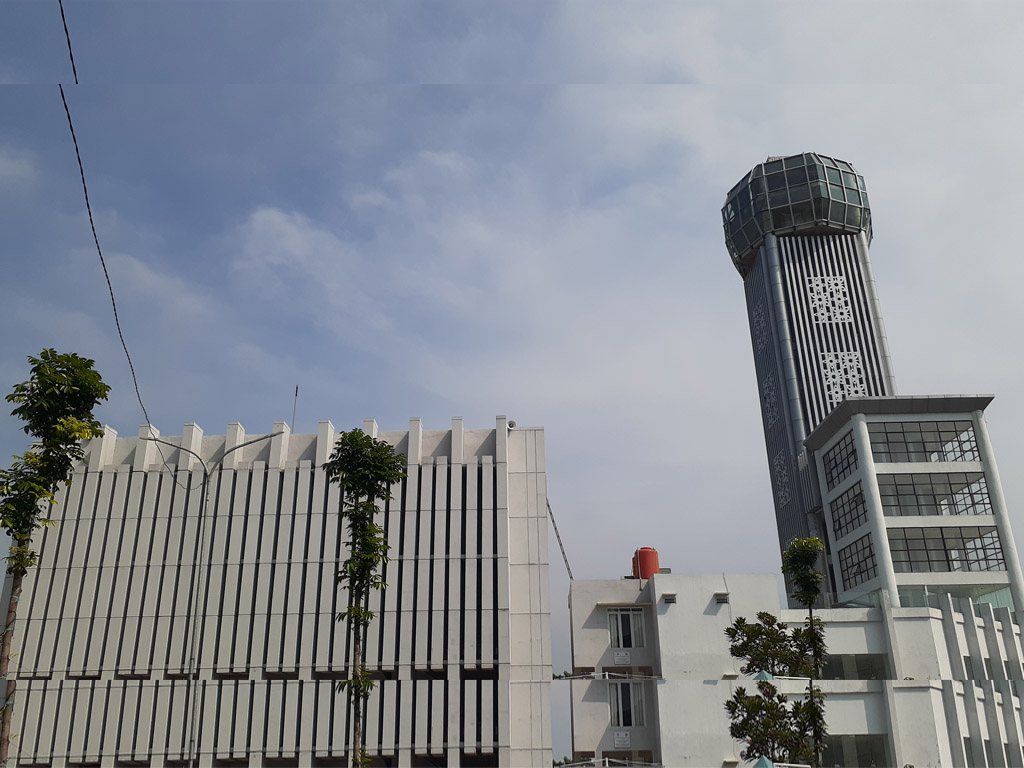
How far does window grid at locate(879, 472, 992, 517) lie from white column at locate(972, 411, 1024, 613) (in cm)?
56

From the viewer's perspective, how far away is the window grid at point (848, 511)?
218 feet

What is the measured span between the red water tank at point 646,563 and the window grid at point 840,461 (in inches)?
663

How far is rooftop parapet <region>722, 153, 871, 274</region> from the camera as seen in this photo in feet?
333

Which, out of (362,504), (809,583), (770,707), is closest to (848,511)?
(809,583)

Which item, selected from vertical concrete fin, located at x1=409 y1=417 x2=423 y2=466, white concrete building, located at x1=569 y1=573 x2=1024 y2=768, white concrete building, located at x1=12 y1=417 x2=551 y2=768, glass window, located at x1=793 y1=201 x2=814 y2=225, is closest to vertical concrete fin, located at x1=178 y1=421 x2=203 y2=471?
white concrete building, located at x1=12 y1=417 x2=551 y2=768

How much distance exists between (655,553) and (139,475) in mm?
38332

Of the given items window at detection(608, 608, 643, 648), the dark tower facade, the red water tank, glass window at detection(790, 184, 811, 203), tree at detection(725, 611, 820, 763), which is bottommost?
tree at detection(725, 611, 820, 763)

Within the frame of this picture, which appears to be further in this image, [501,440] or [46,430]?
[501,440]

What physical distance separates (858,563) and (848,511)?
13.8 feet

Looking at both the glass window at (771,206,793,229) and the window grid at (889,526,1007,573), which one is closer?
the window grid at (889,526,1007,573)

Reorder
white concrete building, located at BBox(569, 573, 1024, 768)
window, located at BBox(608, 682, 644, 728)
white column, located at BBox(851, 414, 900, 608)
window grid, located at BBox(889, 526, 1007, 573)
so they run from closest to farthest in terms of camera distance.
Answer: white concrete building, located at BBox(569, 573, 1024, 768), window, located at BBox(608, 682, 644, 728), white column, located at BBox(851, 414, 900, 608), window grid, located at BBox(889, 526, 1007, 573)

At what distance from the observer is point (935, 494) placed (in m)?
64.9

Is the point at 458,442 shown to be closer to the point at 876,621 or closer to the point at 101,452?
the point at 101,452

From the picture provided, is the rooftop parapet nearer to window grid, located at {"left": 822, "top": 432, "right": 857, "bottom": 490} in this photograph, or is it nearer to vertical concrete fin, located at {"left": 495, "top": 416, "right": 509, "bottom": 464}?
window grid, located at {"left": 822, "top": 432, "right": 857, "bottom": 490}
